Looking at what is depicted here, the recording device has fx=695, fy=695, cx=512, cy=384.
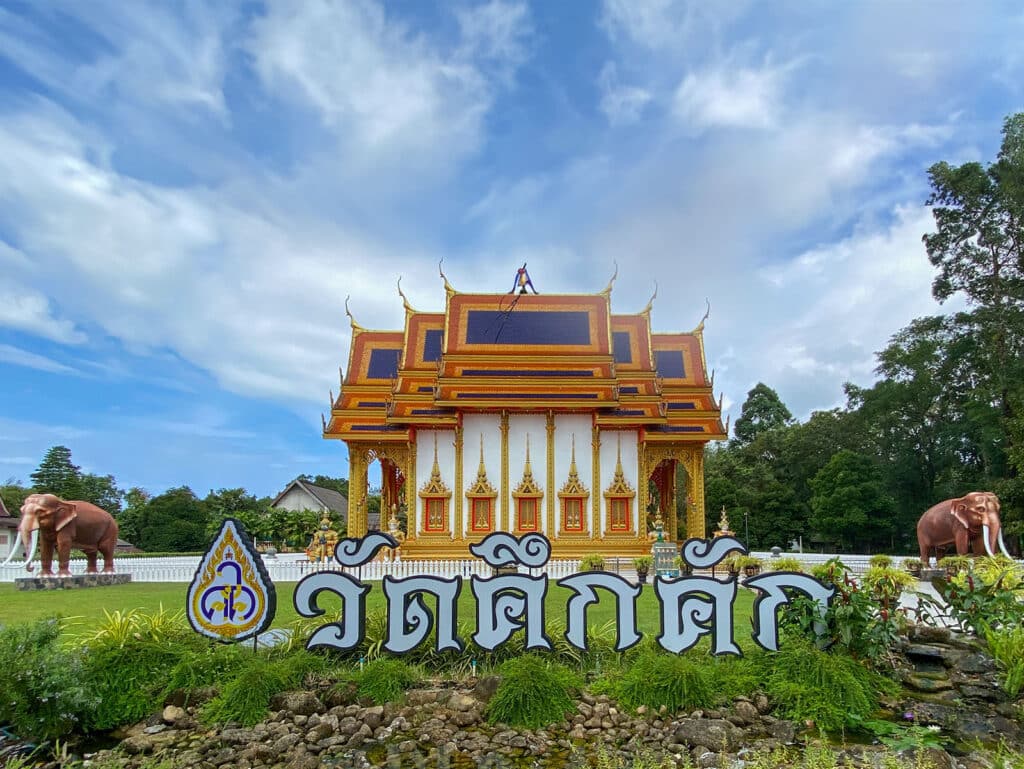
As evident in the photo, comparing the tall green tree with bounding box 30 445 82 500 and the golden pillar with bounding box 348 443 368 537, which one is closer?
the golden pillar with bounding box 348 443 368 537

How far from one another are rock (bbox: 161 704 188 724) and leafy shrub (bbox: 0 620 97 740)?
0.54 metres

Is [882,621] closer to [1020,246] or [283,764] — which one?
[283,764]

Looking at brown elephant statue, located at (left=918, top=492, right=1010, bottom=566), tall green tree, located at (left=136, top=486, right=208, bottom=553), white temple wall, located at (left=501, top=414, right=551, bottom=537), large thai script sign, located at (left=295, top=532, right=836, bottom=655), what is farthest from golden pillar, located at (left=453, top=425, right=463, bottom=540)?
tall green tree, located at (left=136, top=486, right=208, bottom=553)

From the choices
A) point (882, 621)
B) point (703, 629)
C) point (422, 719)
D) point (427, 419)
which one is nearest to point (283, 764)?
point (422, 719)

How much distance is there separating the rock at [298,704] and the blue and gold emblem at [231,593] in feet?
2.99

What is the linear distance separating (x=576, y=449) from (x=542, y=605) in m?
14.2

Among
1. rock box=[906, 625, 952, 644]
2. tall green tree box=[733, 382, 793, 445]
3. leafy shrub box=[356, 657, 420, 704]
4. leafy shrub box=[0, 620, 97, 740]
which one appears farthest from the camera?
tall green tree box=[733, 382, 793, 445]

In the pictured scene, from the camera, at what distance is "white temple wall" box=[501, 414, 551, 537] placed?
67.3 feet

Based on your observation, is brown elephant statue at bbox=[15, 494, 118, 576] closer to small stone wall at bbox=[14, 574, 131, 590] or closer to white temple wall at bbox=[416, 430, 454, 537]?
small stone wall at bbox=[14, 574, 131, 590]

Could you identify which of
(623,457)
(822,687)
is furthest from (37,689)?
(623,457)

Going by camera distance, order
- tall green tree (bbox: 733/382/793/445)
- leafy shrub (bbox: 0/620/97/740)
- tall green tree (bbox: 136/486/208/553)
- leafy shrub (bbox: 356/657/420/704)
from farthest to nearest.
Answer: tall green tree (bbox: 733/382/793/445) < tall green tree (bbox: 136/486/208/553) < leafy shrub (bbox: 356/657/420/704) < leafy shrub (bbox: 0/620/97/740)

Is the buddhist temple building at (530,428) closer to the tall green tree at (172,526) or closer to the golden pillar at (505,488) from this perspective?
the golden pillar at (505,488)

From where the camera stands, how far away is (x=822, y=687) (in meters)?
5.78

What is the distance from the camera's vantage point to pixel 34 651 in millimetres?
5406
